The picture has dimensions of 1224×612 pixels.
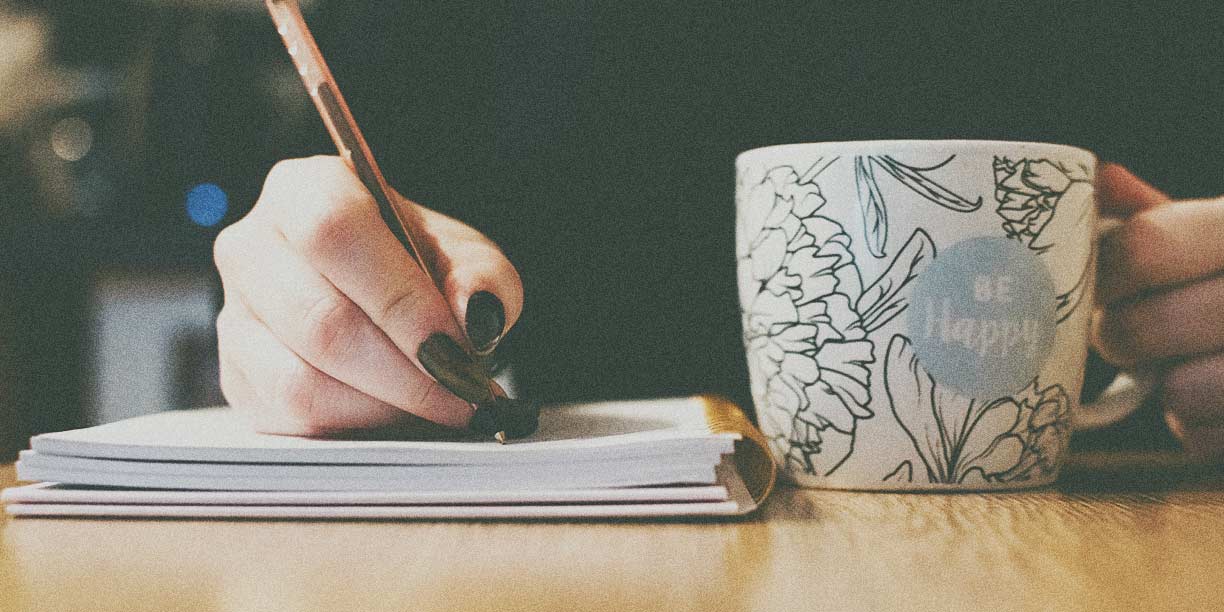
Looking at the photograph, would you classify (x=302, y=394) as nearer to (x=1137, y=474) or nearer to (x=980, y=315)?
(x=980, y=315)

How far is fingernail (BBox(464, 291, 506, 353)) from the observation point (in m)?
0.38

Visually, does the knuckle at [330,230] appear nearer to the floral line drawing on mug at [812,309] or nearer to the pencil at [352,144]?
the pencil at [352,144]

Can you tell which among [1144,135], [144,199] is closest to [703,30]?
[1144,135]

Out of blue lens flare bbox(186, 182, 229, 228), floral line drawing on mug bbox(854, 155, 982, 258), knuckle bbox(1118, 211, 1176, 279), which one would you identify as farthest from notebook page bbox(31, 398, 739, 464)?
blue lens flare bbox(186, 182, 229, 228)

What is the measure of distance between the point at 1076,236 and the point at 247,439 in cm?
36

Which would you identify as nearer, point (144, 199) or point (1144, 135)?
point (1144, 135)

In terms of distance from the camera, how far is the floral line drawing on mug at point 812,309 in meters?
0.38

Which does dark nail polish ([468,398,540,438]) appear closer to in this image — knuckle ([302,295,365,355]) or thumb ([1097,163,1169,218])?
knuckle ([302,295,365,355])

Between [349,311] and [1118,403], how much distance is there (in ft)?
1.27

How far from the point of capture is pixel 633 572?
0.91 ft

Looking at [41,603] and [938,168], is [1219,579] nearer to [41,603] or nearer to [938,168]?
[938,168]

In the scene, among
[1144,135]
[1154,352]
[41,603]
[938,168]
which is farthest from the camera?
[1144,135]

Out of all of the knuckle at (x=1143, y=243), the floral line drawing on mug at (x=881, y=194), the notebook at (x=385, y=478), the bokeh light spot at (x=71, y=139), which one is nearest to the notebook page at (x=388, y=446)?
the notebook at (x=385, y=478)

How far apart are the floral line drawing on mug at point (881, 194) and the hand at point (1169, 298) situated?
134 mm
